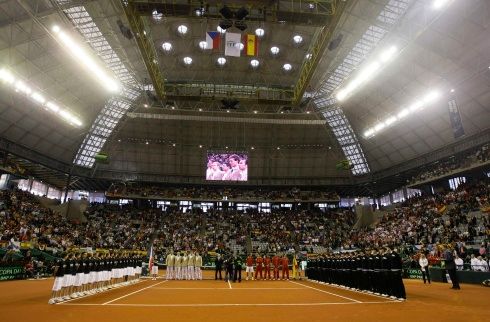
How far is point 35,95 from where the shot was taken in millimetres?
33312

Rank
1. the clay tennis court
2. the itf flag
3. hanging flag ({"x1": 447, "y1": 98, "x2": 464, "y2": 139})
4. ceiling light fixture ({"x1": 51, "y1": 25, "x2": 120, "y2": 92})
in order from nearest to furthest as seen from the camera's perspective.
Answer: the clay tennis court
the itf flag
ceiling light fixture ({"x1": 51, "y1": 25, "x2": 120, "y2": 92})
hanging flag ({"x1": 447, "y1": 98, "x2": 464, "y2": 139})

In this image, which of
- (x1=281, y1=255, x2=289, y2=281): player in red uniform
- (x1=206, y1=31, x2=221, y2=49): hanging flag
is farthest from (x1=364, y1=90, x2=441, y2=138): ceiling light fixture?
(x1=206, y1=31, x2=221, y2=49): hanging flag

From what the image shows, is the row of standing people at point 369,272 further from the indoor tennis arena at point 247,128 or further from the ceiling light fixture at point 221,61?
the ceiling light fixture at point 221,61

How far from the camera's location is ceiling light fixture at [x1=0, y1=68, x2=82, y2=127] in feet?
95.5

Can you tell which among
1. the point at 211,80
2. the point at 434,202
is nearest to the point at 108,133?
the point at 211,80

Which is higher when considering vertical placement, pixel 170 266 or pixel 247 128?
pixel 247 128

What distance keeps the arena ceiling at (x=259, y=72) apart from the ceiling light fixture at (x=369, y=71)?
3.07 feet

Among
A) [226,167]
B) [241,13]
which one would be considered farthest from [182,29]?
[226,167]

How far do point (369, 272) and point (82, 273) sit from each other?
12136 millimetres

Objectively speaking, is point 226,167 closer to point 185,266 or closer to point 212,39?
point 185,266

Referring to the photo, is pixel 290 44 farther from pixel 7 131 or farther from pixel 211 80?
pixel 7 131

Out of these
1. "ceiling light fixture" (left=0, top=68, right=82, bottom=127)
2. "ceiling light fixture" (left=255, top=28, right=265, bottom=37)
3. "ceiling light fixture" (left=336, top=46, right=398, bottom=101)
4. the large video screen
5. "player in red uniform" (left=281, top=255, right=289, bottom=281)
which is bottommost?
"player in red uniform" (left=281, top=255, right=289, bottom=281)

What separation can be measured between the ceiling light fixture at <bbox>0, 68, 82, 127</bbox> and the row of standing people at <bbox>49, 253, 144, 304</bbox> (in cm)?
2029

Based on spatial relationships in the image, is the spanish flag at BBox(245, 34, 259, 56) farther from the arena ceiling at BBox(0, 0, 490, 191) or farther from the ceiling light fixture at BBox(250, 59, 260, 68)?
the ceiling light fixture at BBox(250, 59, 260, 68)
